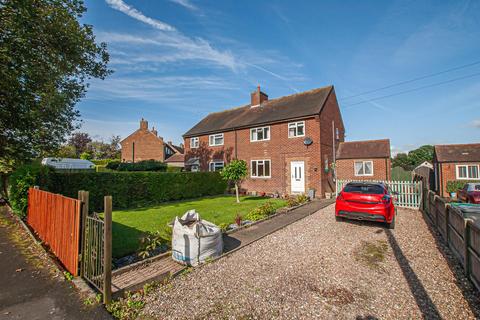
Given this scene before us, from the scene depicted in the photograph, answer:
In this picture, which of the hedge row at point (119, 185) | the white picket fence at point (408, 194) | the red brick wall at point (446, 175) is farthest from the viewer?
the red brick wall at point (446, 175)

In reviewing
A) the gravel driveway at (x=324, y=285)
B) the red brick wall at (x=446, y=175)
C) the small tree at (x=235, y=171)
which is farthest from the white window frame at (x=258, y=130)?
the red brick wall at (x=446, y=175)

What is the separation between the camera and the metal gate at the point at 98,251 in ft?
11.6

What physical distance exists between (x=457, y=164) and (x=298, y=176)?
17023mm

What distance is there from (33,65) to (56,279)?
9642mm

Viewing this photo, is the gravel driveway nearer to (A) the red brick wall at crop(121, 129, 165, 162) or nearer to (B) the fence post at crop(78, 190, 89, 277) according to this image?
(B) the fence post at crop(78, 190, 89, 277)

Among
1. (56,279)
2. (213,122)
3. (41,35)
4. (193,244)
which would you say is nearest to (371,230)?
(193,244)

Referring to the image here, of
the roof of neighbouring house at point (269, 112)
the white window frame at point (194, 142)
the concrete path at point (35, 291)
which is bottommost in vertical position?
the concrete path at point (35, 291)

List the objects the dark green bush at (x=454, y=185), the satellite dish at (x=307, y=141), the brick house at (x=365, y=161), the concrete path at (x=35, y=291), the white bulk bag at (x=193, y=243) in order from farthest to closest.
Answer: the dark green bush at (x=454, y=185) < the brick house at (x=365, y=161) < the satellite dish at (x=307, y=141) < the white bulk bag at (x=193, y=243) < the concrete path at (x=35, y=291)

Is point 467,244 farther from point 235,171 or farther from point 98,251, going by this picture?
point 235,171

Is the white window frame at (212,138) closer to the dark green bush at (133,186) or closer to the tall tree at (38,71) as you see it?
the dark green bush at (133,186)

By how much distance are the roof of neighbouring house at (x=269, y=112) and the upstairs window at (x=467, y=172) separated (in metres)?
15.1

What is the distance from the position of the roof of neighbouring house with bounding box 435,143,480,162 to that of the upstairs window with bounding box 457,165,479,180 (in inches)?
27.1

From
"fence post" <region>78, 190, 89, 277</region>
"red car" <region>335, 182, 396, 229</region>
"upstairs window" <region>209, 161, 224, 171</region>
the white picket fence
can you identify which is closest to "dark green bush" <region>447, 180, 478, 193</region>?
the white picket fence

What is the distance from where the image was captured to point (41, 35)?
9.65 meters
